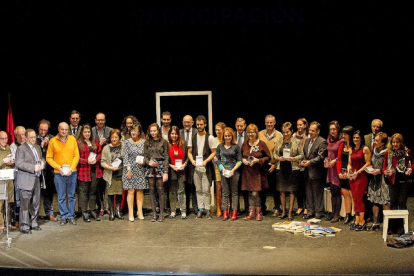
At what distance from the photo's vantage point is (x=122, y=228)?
762 cm

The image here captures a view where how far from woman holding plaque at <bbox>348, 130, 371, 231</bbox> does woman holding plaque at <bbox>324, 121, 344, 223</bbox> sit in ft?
1.03

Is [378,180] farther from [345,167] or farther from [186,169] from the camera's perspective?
[186,169]

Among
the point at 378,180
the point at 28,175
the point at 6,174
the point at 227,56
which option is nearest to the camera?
the point at 6,174

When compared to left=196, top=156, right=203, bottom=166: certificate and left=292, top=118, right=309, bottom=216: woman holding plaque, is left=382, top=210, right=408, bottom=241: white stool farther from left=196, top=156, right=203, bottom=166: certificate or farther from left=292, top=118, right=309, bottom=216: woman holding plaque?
left=196, top=156, right=203, bottom=166: certificate

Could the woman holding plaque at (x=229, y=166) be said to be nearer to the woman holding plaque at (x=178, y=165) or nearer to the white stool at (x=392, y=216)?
the woman holding plaque at (x=178, y=165)

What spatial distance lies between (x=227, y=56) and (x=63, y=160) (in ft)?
10.9

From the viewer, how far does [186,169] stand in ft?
27.1

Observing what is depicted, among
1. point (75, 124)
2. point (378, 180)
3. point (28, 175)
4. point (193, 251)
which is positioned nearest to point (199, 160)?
point (193, 251)

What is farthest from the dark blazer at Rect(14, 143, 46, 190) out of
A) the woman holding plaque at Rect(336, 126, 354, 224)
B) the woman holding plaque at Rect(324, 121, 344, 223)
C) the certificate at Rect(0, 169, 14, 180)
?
the woman holding plaque at Rect(336, 126, 354, 224)

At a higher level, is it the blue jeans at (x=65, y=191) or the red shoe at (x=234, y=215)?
the blue jeans at (x=65, y=191)

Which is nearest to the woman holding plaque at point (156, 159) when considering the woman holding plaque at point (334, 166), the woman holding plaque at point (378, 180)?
the woman holding plaque at point (334, 166)

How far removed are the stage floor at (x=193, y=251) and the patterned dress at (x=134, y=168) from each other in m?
0.55

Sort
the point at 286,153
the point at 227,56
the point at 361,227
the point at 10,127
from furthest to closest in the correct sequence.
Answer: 1. the point at 10,127
2. the point at 227,56
3. the point at 286,153
4. the point at 361,227

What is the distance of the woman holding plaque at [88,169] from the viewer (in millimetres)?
7977
